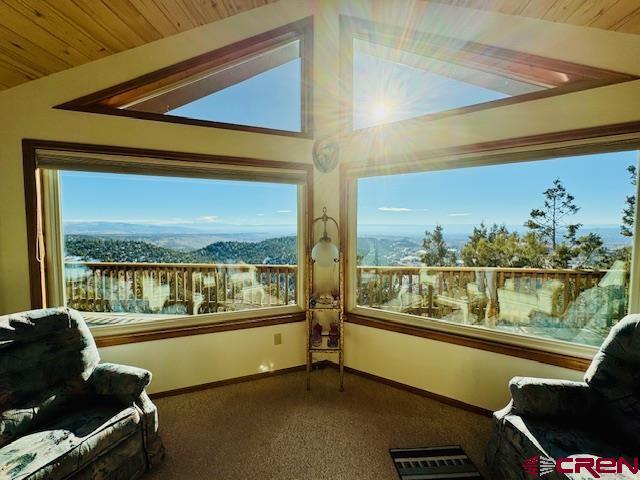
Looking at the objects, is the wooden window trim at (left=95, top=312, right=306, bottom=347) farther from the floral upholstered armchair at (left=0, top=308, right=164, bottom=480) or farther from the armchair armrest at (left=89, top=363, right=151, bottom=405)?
the armchair armrest at (left=89, top=363, right=151, bottom=405)

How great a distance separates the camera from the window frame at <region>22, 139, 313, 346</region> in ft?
7.52

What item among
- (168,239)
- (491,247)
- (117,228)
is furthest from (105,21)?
(491,247)

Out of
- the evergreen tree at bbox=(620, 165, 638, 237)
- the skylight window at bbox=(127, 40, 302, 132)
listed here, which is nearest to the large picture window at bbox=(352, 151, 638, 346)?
the evergreen tree at bbox=(620, 165, 638, 237)

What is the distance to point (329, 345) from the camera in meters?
2.92

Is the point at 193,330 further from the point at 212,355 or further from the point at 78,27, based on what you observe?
the point at 78,27

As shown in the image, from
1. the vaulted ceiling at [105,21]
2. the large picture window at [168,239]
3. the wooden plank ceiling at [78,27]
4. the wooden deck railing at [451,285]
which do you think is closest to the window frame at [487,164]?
the wooden deck railing at [451,285]

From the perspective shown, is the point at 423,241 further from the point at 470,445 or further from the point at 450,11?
the point at 450,11

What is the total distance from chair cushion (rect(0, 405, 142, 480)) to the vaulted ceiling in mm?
2330

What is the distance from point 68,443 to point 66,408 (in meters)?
0.42

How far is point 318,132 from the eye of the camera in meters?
3.02

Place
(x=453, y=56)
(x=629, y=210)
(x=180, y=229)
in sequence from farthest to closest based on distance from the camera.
Result: (x=180, y=229), (x=453, y=56), (x=629, y=210)

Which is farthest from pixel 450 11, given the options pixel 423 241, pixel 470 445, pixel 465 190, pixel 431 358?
pixel 470 445

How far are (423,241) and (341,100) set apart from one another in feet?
5.25

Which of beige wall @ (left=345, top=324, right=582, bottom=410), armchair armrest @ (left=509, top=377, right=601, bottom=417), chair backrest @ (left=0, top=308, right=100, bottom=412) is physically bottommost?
beige wall @ (left=345, top=324, right=582, bottom=410)
